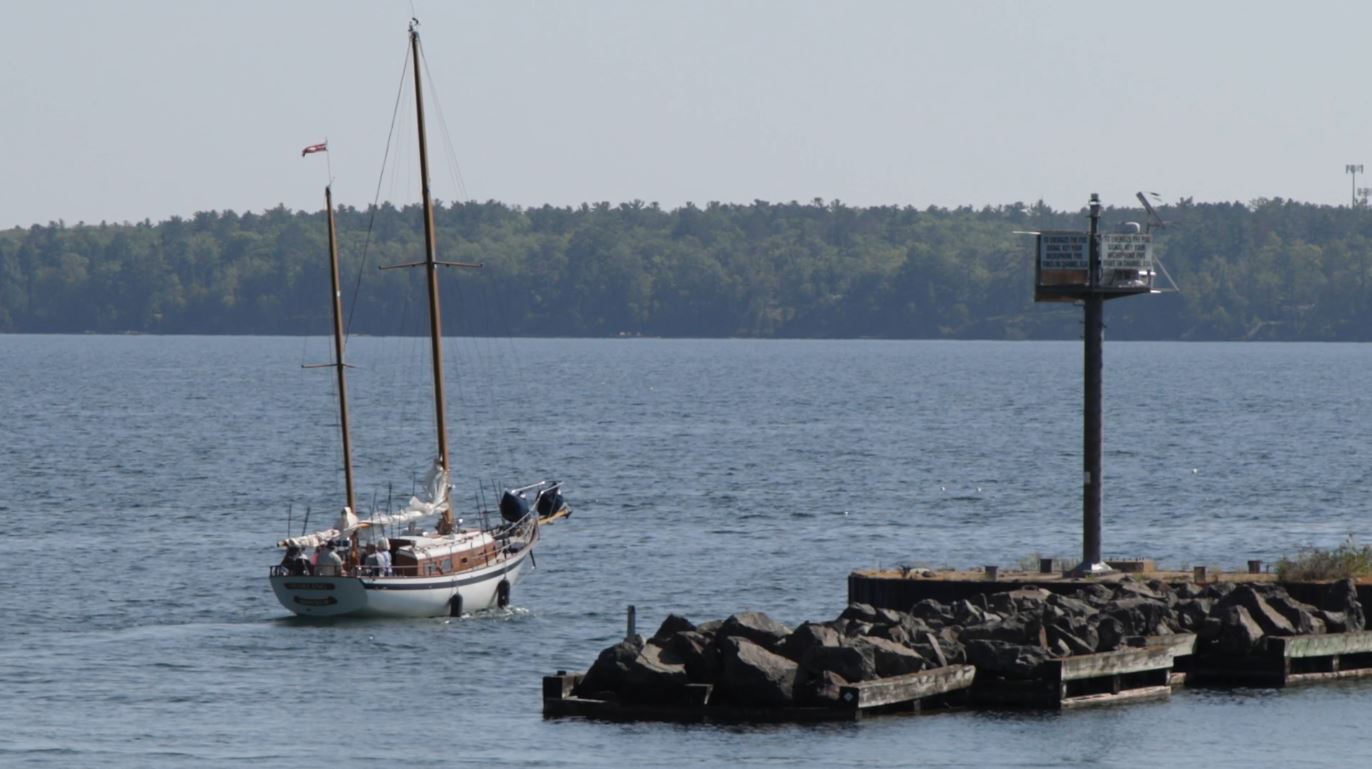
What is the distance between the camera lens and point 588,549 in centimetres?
6331

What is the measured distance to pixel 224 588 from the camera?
54.4m

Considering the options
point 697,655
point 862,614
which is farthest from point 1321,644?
point 697,655

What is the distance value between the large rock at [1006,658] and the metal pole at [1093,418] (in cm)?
758

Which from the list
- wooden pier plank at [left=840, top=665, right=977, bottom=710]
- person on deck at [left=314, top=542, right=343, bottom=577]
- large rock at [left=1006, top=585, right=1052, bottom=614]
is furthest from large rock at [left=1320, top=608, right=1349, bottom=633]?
person on deck at [left=314, top=542, right=343, bottom=577]

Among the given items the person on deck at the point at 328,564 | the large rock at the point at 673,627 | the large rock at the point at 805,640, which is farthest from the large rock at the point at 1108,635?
the person on deck at the point at 328,564

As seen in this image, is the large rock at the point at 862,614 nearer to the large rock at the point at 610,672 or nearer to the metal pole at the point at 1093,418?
the large rock at the point at 610,672

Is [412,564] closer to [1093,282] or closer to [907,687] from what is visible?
[1093,282]

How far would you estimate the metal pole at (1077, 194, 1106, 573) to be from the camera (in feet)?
143

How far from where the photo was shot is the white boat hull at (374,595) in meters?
48.9

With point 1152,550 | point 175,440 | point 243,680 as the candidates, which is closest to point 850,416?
point 175,440

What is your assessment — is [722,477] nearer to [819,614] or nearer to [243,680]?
[819,614]

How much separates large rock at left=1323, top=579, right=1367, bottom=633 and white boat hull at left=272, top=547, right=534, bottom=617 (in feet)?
61.8

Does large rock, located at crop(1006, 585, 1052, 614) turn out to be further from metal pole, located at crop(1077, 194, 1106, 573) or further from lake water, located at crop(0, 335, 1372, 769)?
metal pole, located at crop(1077, 194, 1106, 573)

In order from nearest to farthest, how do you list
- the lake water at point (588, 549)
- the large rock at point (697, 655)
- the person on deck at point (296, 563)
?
1. the lake water at point (588, 549)
2. the large rock at point (697, 655)
3. the person on deck at point (296, 563)
